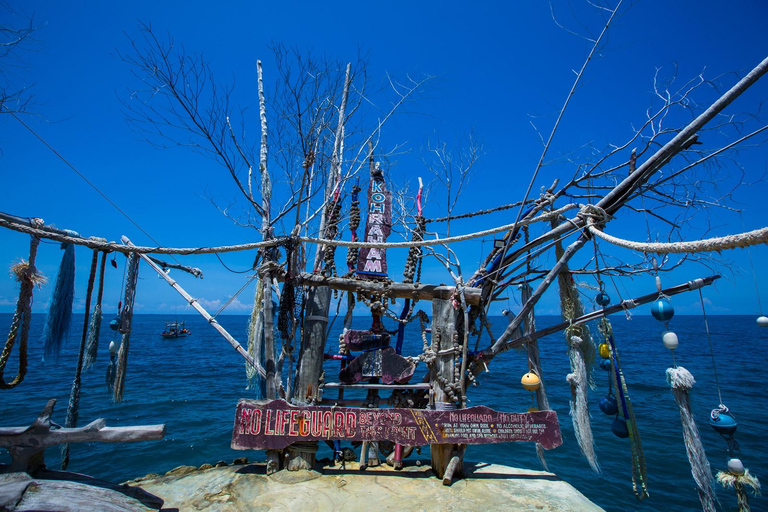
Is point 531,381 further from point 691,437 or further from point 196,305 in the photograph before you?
point 196,305

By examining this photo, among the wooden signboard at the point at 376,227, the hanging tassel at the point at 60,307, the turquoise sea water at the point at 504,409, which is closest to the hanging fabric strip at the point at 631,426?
the turquoise sea water at the point at 504,409

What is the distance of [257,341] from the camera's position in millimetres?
7184

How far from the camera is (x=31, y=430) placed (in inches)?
182

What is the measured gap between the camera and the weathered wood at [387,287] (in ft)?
22.8

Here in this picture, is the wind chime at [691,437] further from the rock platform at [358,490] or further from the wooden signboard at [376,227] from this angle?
the wooden signboard at [376,227]

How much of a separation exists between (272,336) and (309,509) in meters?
2.57

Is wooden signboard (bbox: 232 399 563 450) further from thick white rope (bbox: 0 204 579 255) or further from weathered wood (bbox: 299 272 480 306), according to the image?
thick white rope (bbox: 0 204 579 255)

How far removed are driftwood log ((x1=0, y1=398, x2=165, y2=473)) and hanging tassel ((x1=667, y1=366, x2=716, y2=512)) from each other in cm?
646

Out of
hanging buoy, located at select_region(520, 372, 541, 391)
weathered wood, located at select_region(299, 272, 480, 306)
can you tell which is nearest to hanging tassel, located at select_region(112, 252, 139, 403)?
weathered wood, located at select_region(299, 272, 480, 306)

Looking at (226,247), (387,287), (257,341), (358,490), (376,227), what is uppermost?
(376,227)

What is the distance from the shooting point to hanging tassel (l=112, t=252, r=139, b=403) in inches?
255

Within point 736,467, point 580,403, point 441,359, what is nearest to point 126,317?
point 441,359

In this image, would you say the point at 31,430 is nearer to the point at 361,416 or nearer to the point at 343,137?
the point at 361,416

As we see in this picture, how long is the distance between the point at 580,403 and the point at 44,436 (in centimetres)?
727
